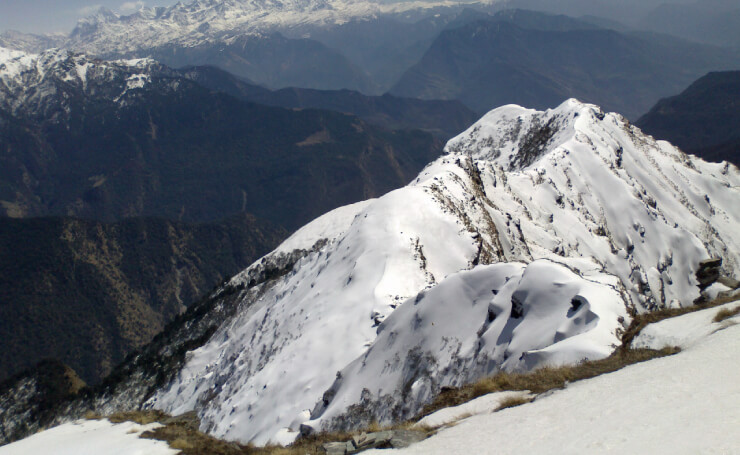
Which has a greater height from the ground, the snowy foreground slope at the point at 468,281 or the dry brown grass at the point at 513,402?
the dry brown grass at the point at 513,402

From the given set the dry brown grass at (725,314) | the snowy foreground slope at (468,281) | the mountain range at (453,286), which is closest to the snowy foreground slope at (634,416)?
the dry brown grass at (725,314)

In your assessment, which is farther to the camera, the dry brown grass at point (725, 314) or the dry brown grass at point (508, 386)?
the dry brown grass at point (725, 314)

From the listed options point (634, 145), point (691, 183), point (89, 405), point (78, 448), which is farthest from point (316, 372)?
point (691, 183)

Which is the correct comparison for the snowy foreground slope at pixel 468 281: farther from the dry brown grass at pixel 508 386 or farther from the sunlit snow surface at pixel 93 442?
the sunlit snow surface at pixel 93 442

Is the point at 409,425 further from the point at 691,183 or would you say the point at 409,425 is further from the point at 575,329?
the point at 691,183

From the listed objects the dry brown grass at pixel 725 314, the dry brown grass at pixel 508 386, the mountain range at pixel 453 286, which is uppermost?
the dry brown grass at pixel 725 314

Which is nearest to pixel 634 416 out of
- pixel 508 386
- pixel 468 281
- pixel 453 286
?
pixel 508 386
